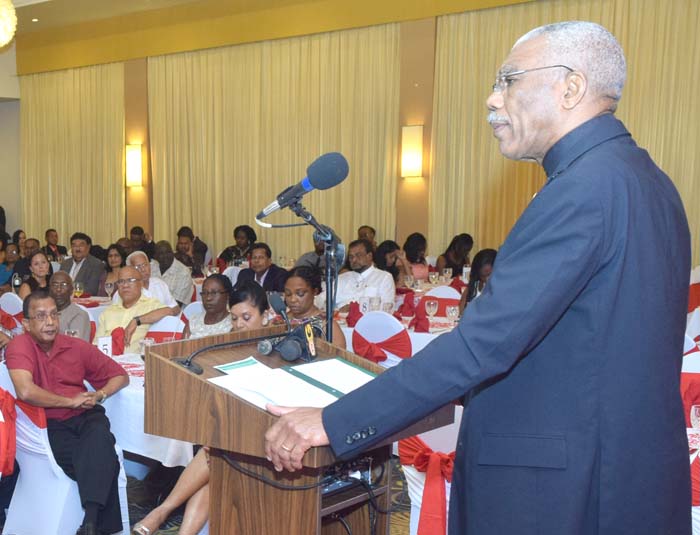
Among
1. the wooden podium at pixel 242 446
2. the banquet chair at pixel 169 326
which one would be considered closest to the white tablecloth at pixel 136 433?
the banquet chair at pixel 169 326

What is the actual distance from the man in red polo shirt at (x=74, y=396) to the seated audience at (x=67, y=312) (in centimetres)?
136

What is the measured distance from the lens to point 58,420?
12.9 ft

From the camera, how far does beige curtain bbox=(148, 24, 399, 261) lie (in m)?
11.3

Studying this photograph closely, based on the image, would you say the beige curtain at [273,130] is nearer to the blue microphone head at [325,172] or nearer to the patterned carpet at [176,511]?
the patterned carpet at [176,511]

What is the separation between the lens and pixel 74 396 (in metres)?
3.95

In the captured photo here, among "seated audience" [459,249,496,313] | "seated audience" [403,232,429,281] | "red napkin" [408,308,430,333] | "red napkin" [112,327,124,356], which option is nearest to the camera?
"red napkin" [112,327,124,356]

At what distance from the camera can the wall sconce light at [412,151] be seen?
10.8 metres

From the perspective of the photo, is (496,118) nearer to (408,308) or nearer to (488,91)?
(408,308)

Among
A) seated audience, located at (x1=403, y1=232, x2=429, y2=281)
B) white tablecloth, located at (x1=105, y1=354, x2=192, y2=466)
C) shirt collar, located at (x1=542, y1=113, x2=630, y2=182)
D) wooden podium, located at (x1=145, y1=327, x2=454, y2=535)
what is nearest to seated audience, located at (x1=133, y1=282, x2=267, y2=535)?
white tablecloth, located at (x1=105, y1=354, x2=192, y2=466)

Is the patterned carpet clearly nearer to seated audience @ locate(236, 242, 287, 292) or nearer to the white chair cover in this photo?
the white chair cover

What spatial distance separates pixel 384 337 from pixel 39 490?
2.37 meters

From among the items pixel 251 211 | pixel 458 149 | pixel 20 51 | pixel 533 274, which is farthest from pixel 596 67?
pixel 20 51

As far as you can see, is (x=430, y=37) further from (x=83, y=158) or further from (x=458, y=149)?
(x=83, y=158)

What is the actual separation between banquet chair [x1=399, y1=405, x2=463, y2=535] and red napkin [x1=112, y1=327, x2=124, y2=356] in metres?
2.76
